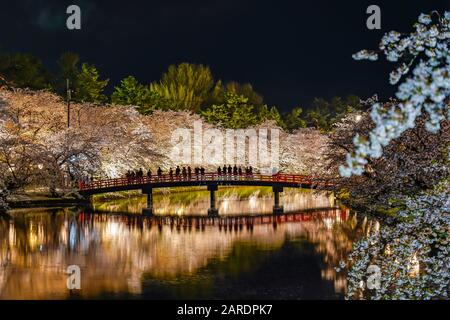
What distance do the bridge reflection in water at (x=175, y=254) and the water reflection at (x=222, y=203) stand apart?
13.3 ft

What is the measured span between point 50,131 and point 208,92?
51542mm

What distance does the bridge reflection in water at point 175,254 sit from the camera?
2214 cm

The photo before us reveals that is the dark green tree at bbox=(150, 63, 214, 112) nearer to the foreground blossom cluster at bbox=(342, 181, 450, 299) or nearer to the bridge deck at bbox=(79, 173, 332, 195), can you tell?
the bridge deck at bbox=(79, 173, 332, 195)

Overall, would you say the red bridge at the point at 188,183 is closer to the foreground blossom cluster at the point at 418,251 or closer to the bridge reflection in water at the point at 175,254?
the bridge reflection in water at the point at 175,254

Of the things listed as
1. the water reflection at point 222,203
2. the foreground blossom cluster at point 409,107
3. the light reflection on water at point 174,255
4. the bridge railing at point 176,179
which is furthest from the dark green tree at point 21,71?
the foreground blossom cluster at point 409,107

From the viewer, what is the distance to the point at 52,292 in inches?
845

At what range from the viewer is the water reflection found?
4641 centimetres

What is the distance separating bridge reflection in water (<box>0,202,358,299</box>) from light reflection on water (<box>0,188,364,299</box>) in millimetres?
37

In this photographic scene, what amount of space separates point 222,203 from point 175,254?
79.2 ft

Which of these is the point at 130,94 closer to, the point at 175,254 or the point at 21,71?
the point at 21,71

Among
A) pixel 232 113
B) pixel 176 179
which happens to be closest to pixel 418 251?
pixel 176 179

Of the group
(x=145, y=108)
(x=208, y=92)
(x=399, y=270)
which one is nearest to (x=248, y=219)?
(x=399, y=270)

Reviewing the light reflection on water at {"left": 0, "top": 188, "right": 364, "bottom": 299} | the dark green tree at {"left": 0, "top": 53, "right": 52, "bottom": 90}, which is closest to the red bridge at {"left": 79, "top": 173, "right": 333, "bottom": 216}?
the light reflection on water at {"left": 0, "top": 188, "right": 364, "bottom": 299}

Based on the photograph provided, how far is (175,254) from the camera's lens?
28922mm
